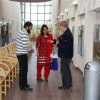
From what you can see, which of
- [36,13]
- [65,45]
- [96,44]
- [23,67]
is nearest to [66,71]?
[65,45]

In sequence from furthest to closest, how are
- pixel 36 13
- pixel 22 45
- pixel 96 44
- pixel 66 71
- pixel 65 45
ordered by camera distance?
pixel 36 13 → pixel 96 44 → pixel 66 71 → pixel 65 45 → pixel 22 45

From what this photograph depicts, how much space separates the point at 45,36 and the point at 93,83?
4058 millimetres

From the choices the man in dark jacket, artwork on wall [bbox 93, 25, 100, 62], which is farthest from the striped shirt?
artwork on wall [bbox 93, 25, 100, 62]

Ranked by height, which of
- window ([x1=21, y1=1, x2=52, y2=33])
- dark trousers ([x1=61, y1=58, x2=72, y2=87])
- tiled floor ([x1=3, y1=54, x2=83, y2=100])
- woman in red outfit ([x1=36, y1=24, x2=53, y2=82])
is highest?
window ([x1=21, y1=1, x2=52, y2=33])

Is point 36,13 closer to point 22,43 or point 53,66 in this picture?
point 53,66

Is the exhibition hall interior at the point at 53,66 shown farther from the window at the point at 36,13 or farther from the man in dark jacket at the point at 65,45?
the window at the point at 36,13

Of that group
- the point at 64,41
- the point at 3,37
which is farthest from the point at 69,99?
the point at 3,37

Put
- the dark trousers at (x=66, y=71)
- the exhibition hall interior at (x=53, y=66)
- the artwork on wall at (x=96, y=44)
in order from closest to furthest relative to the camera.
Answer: the exhibition hall interior at (x=53, y=66), the dark trousers at (x=66, y=71), the artwork on wall at (x=96, y=44)

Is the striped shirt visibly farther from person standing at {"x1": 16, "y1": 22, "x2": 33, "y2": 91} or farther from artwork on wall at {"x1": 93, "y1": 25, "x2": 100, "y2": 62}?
artwork on wall at {"x1": 93, "y1": 25, "x2": 100, "y2": 62}

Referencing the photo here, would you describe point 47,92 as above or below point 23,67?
below

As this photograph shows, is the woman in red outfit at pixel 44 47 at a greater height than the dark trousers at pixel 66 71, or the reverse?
the woman in red outfit at pixel 44 47

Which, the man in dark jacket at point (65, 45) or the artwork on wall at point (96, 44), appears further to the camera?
the artwork on wall at point (96, 44)

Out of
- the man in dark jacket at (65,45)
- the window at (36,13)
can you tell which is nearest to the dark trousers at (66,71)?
the man in dark jacket at (65,45)

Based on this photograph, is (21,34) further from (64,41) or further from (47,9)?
(47,9)
